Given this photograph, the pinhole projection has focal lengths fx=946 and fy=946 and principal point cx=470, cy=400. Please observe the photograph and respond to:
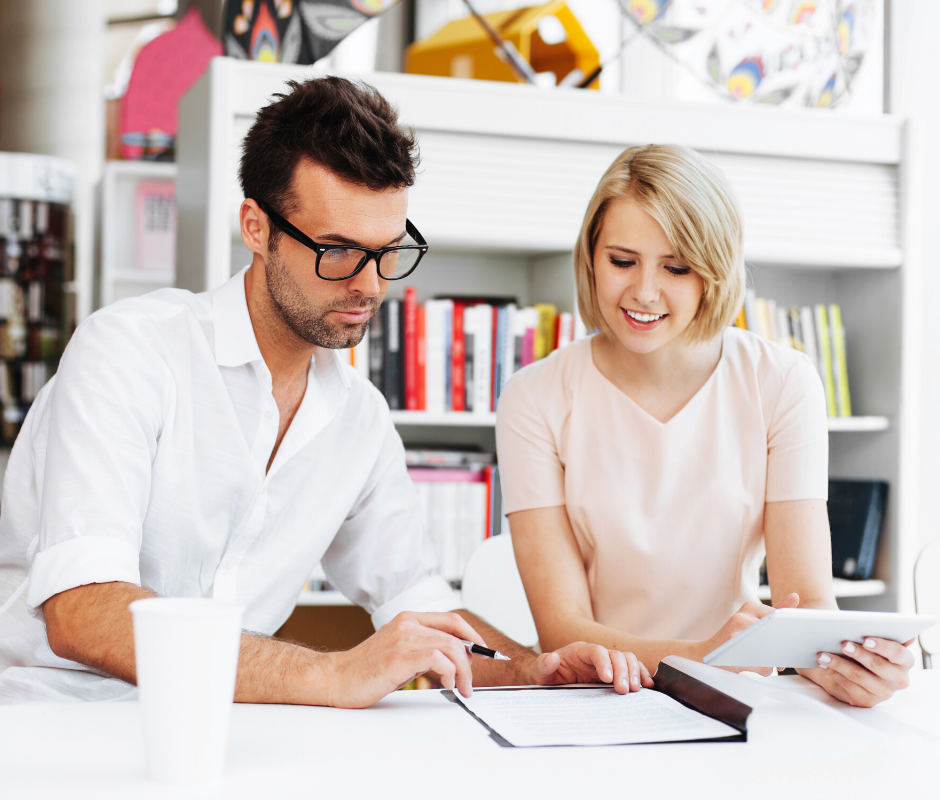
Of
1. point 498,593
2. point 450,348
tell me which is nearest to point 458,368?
point 450,348

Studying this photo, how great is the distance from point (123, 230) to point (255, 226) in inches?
113

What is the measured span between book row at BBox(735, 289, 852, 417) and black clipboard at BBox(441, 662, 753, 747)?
1595mm

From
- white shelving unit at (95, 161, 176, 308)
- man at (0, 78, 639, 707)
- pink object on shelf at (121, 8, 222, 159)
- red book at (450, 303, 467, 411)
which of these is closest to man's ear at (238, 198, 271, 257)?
man at (0, 78, 639, 707)

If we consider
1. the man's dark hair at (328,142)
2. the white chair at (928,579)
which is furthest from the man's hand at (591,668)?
the white chair at (928,579)

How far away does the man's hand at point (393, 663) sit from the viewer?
37.3 inches

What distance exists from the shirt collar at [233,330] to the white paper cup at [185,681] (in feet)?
2.11

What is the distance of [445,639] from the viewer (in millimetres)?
965

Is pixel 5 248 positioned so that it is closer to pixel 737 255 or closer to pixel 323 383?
pixel 323 383

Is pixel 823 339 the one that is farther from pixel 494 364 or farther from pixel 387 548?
pixel 387 548

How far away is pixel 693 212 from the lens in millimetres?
1386

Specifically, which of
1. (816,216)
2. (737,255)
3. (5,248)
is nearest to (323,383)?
(737,255)

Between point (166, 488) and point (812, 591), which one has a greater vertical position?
point (166, 488)

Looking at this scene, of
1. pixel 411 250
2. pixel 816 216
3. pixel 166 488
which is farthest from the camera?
pixel 816 216

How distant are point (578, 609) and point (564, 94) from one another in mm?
1298
